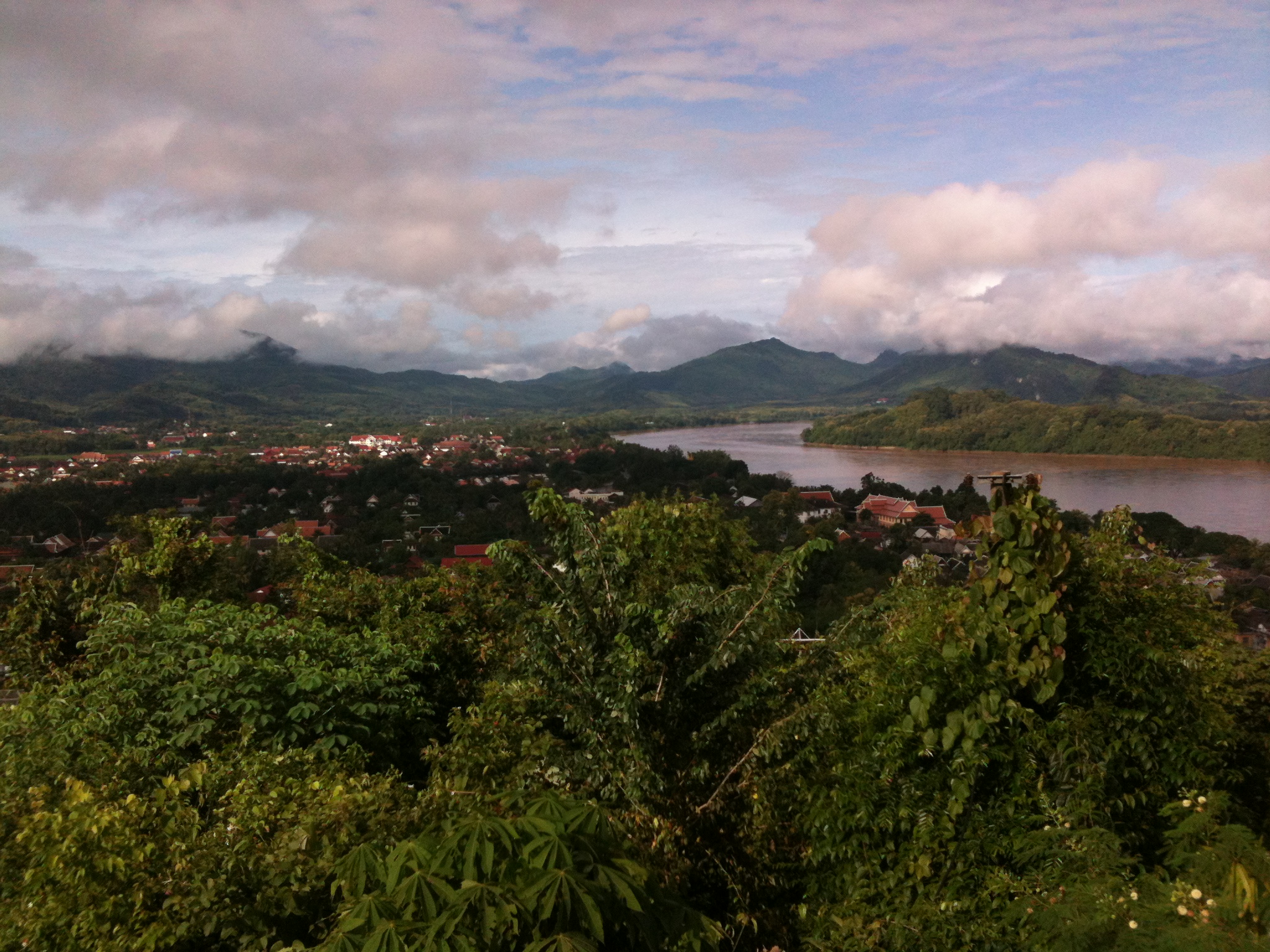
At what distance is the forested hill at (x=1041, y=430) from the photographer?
5181 cm

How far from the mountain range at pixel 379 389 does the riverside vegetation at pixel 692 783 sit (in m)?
105

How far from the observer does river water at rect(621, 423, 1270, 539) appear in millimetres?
32094

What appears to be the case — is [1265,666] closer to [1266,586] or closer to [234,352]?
[1266,586]

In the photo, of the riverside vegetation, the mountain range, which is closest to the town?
the riverside vegetation

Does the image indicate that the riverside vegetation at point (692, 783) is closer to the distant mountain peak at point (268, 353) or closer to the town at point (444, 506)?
the town at point (444, 506)

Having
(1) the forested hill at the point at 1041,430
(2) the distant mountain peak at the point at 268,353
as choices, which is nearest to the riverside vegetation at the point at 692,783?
(1) the forested hill at the point at 1041,430

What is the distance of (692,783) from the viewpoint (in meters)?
3.21

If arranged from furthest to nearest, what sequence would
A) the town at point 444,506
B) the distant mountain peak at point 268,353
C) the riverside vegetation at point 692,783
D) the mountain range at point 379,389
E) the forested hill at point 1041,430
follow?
the distant mountain peak at point 268,353 < the mountain range at point 379,389 < the forested hill at point 1041,430 < the town at point 444,506 < the riverside vegetation at point 692,783

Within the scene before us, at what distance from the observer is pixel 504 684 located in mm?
3963

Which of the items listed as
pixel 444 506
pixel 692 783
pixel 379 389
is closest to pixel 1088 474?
pixel 444 506

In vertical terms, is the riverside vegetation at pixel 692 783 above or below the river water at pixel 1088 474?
above

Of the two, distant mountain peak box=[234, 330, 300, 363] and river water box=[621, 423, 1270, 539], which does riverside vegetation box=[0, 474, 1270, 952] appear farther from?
distant mountain peak box=[234, 330, 300, 363]

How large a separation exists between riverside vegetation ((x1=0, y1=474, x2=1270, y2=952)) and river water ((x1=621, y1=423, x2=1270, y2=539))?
1754 centimetres

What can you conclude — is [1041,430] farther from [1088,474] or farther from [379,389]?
[379,389]
